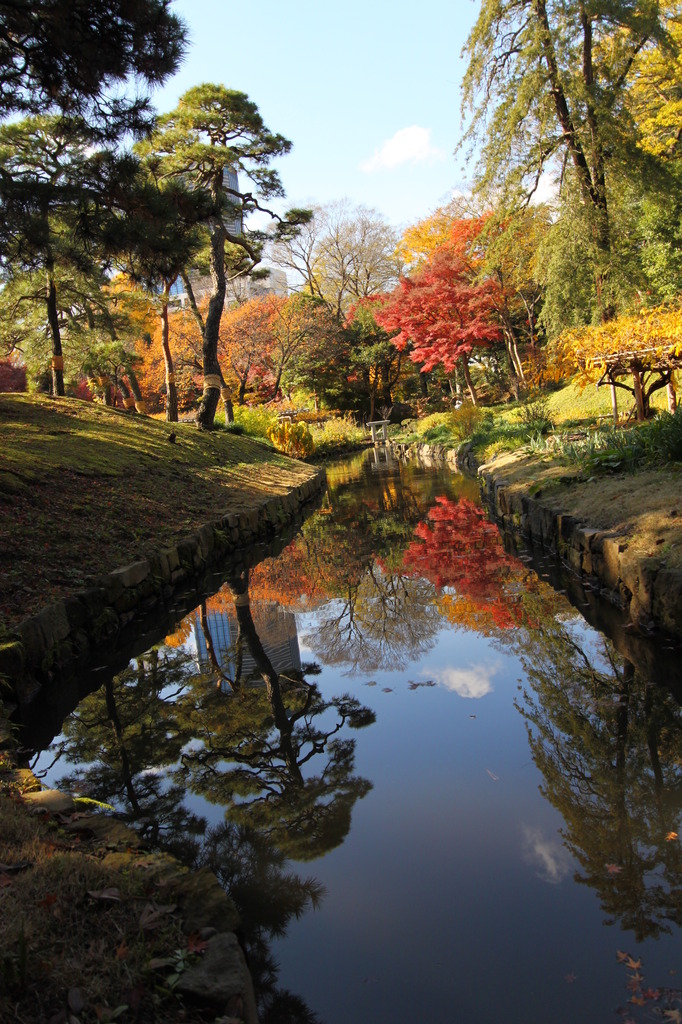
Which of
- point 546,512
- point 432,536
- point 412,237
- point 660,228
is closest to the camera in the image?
point 546,512

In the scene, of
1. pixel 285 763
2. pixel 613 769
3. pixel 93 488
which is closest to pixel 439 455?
pixel 93 488

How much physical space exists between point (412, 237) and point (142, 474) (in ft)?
74.2

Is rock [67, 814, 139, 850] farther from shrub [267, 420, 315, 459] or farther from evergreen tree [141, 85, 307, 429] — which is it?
shrub [267, 420, 315, 459]

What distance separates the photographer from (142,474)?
9.33m

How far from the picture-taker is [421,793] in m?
3.05

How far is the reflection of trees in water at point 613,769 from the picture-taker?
229cm

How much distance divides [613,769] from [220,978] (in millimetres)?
1960

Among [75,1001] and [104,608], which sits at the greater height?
[75,1001]

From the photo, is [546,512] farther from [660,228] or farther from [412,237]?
[412,237]

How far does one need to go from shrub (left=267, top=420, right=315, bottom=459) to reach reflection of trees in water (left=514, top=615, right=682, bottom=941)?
51.1 feet

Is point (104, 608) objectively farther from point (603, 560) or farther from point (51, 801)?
point (603, 560)

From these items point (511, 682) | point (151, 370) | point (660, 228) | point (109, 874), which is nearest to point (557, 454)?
point (511, 682)

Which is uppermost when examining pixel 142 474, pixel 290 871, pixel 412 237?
pixel 412 237

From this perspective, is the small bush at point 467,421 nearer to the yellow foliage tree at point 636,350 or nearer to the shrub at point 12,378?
the yellow foliage tree at point 636,350
